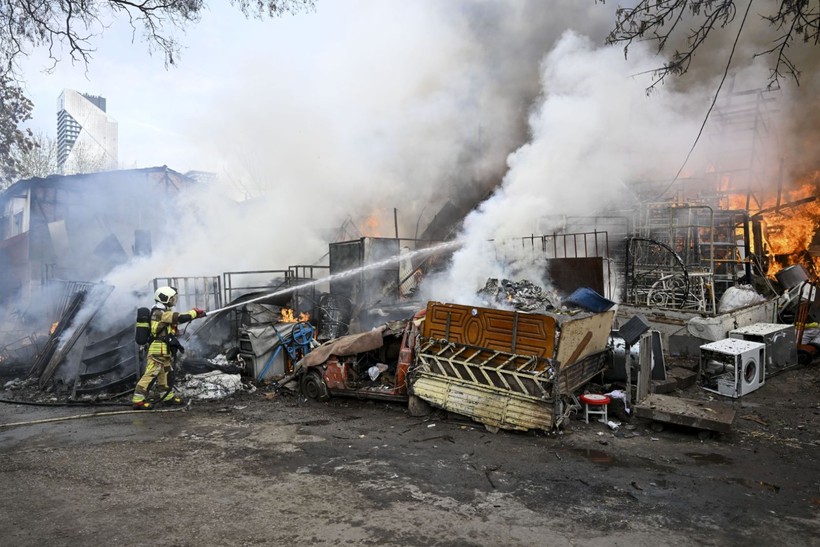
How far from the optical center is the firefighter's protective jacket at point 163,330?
24.9 feet

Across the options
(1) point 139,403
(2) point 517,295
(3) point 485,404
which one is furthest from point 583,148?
(1) point 139,403

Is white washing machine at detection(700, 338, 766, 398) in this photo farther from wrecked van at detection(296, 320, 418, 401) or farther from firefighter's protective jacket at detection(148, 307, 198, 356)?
firefighter's protective jacket at detection(148, 307, 198, 356)

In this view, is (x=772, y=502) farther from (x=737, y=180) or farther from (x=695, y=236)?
(x=737, y=180)

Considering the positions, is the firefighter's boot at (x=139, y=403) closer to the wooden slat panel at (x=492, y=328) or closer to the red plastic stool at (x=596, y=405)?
the wooden slat panel at (x=492, y=328)

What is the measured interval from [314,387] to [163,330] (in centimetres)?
263

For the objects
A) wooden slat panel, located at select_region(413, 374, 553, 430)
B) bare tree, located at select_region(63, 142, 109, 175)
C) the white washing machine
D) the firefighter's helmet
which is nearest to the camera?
wooden slat panel, located at select_region(413, 374, 553, 430)

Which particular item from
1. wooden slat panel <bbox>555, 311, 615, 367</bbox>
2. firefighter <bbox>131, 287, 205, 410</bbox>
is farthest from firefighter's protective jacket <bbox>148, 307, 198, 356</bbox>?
wooden slat panel <bbox>555, 311, 615, 367</bbox>

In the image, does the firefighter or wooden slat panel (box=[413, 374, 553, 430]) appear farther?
the firefighter

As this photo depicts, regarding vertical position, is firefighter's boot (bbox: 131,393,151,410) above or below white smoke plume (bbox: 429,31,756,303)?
below

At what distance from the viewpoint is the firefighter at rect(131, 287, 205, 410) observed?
7406mm

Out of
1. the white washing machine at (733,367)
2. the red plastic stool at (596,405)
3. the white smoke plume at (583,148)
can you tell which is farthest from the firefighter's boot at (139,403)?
the white washing machine at (733,367)

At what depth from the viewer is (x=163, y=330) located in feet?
25.2

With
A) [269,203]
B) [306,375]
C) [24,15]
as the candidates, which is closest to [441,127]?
[269,203]

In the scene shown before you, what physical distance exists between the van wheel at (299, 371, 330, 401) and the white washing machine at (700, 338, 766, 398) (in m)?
6.09
